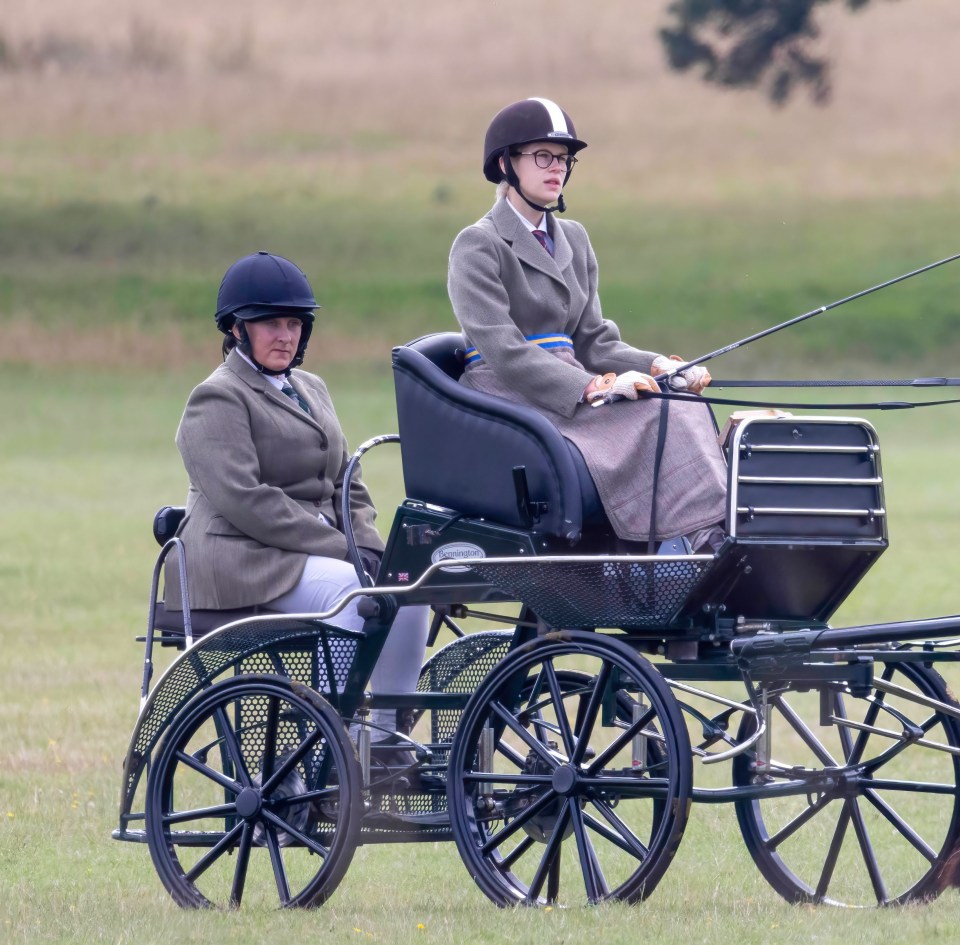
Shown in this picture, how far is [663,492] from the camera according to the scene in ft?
18.4

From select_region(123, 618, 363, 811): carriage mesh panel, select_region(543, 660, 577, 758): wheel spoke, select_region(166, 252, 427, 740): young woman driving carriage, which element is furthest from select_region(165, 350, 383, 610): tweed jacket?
select_region(543, 660, 577, 758): wheel spoke

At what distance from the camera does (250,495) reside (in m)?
6.26

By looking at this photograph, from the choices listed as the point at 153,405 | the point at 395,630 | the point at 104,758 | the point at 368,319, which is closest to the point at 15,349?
the point at 153,405

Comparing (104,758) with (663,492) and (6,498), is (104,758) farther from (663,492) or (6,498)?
(6,498)

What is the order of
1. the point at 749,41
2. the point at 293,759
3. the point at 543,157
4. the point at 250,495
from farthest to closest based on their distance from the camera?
the point at 749,41 → the point at 250,495 → the point at 543,157 → the point at 293,759

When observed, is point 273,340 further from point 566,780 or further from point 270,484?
point 566,780

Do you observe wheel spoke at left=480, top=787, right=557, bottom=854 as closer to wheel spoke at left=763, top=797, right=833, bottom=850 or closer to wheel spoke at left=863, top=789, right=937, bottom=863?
wheel spoke at left=763, top=797, right=833, bottom=850

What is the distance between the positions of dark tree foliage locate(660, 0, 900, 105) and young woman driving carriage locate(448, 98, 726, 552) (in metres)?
42.9

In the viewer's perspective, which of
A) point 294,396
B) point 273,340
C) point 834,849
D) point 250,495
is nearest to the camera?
point 834,849

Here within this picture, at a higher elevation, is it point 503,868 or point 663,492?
point 663,492

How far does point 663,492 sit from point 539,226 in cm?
99

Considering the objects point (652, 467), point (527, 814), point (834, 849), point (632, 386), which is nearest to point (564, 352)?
point (632, 386)

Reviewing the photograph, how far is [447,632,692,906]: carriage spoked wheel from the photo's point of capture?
533cm

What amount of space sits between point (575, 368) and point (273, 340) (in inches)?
45.2
